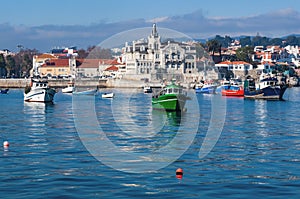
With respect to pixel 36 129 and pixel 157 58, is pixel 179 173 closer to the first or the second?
pixel 36 129

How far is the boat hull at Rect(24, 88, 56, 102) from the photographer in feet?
180

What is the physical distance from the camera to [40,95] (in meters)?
55.0

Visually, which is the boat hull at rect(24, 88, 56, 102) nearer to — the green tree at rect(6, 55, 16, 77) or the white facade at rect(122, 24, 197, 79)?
the white facade at rect(122, 24, 197, 79)

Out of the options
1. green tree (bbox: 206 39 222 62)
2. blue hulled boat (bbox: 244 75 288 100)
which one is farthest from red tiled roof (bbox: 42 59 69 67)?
blue hulled boat (bbox: 244 75 288 100)

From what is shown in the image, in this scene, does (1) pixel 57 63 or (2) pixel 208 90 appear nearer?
(2) pixel 208 90

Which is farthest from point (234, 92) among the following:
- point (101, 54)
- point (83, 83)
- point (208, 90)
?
point (101, 54)

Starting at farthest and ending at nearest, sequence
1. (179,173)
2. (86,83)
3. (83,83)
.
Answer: (86,83) < (83,83) < (179,173)

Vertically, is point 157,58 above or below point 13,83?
above

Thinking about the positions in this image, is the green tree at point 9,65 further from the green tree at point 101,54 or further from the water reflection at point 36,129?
the water reflection at point 36,129

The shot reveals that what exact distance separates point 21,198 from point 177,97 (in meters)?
26.6

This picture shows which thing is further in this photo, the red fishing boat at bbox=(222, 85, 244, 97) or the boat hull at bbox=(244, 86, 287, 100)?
the red fishing boat at bbox=(222, 85, 244, 97)

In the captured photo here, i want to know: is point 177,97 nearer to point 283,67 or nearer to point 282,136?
point 282,136

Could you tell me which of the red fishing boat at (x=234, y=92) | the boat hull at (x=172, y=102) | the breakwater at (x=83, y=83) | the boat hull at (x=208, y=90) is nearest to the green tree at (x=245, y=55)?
the breakwater at (x=83, y=83)

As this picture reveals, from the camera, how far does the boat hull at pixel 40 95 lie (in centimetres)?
5478
